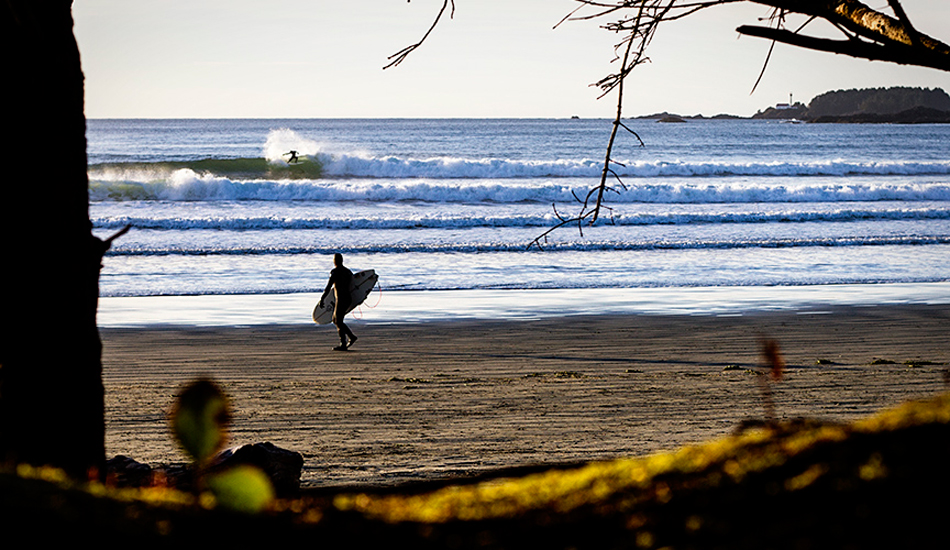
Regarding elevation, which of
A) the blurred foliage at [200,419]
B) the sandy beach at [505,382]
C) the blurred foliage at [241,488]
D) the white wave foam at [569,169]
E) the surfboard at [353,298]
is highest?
the white wave foam at [569,169]

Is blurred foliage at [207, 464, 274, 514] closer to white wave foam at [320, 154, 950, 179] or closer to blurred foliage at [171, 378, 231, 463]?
blurred foliage at [171, 378, 231, 463]

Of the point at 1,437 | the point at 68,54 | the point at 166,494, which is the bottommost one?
Answer: the point at 1,437

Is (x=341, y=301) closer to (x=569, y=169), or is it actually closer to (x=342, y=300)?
(x=342, y=300)

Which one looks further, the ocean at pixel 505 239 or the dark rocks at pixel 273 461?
the ocean at pixel 505 239

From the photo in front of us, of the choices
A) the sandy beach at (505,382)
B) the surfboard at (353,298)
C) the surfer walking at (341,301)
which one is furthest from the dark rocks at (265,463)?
the surfboard at (353,298)

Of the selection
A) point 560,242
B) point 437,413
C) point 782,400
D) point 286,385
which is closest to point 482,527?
point 437,413

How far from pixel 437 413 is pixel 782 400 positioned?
3.44m

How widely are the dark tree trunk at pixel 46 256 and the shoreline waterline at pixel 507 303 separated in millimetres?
10881

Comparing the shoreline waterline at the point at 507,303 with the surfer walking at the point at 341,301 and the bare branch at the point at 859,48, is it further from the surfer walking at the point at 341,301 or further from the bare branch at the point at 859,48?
the bare branch at the point at 859,48

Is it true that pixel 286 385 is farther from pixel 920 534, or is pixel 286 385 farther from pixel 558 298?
pixel 920 534

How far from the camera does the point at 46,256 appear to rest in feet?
6.72

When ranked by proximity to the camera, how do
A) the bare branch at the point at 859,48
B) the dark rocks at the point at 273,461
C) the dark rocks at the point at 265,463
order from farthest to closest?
the dark rocks at the point at 273,461 → the dark rocks at the point at 265,463 → the bare branch at the point at 859,48

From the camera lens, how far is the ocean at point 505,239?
1483 centimetres

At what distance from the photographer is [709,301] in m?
14.5
